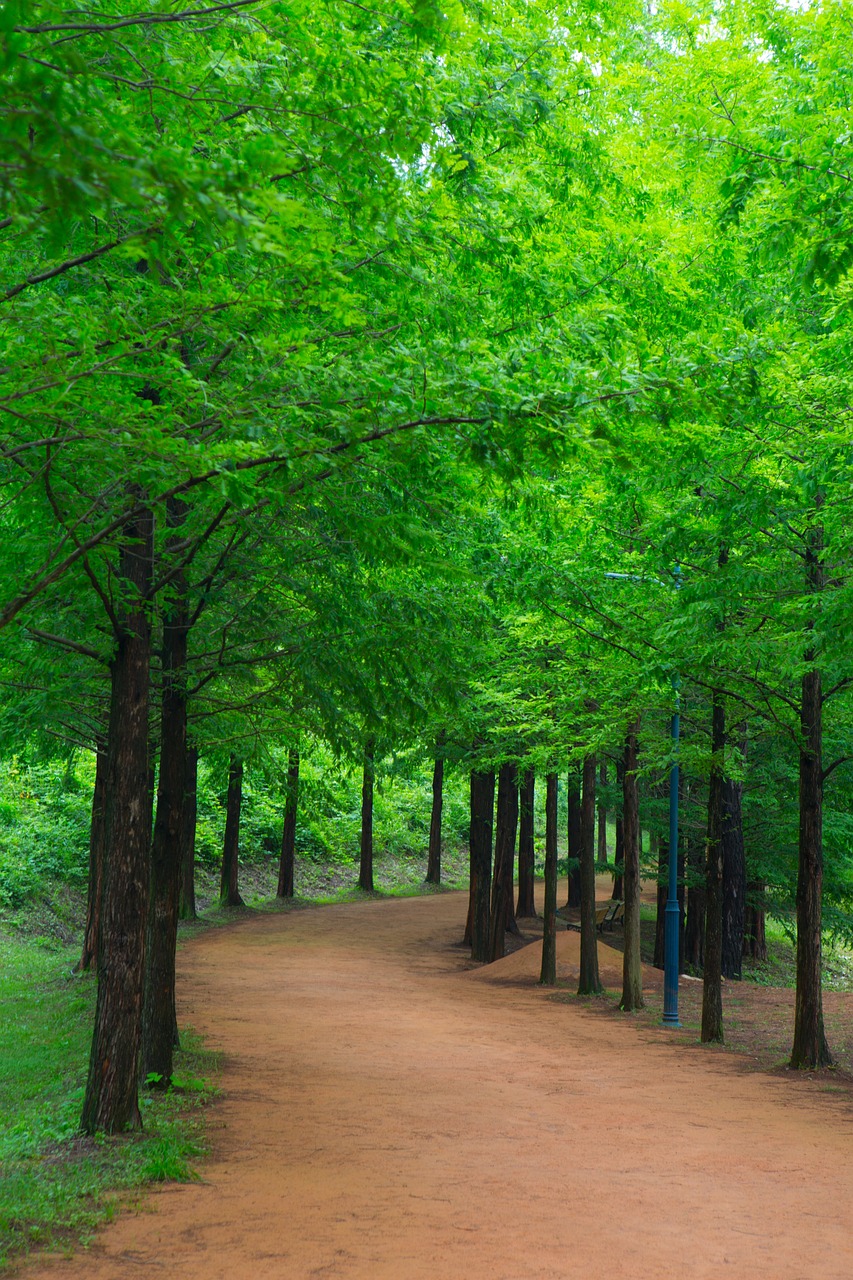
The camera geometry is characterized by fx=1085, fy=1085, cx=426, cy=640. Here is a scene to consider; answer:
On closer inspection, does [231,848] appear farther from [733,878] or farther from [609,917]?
[733,878]

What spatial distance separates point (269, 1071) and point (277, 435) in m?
A: 8.43

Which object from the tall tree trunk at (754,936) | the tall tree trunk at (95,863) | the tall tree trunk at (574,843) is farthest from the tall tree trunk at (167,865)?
the tall tree trunk at (574,843)

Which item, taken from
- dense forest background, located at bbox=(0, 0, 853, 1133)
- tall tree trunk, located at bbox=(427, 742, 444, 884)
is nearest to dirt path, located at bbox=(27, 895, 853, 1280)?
dense forest background, located at bbox=(0, 0, 853, 1133)

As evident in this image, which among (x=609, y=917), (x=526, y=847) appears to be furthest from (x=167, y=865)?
(x=609, y=917)

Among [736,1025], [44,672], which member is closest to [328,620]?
[44,672]

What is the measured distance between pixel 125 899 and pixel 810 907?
939 cm

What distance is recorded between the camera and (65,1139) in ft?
27.3

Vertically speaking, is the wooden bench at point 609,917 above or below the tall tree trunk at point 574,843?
below

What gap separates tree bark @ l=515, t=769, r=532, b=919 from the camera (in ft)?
95.7

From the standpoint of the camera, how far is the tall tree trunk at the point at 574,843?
107ft

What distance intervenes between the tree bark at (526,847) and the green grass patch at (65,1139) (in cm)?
1535

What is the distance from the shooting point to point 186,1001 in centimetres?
1647

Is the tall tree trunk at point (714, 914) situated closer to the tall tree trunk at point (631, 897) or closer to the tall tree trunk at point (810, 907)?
the tall tree trunk at point (810, 907)

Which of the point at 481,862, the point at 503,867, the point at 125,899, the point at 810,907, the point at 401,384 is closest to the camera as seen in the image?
the point at 401,384
